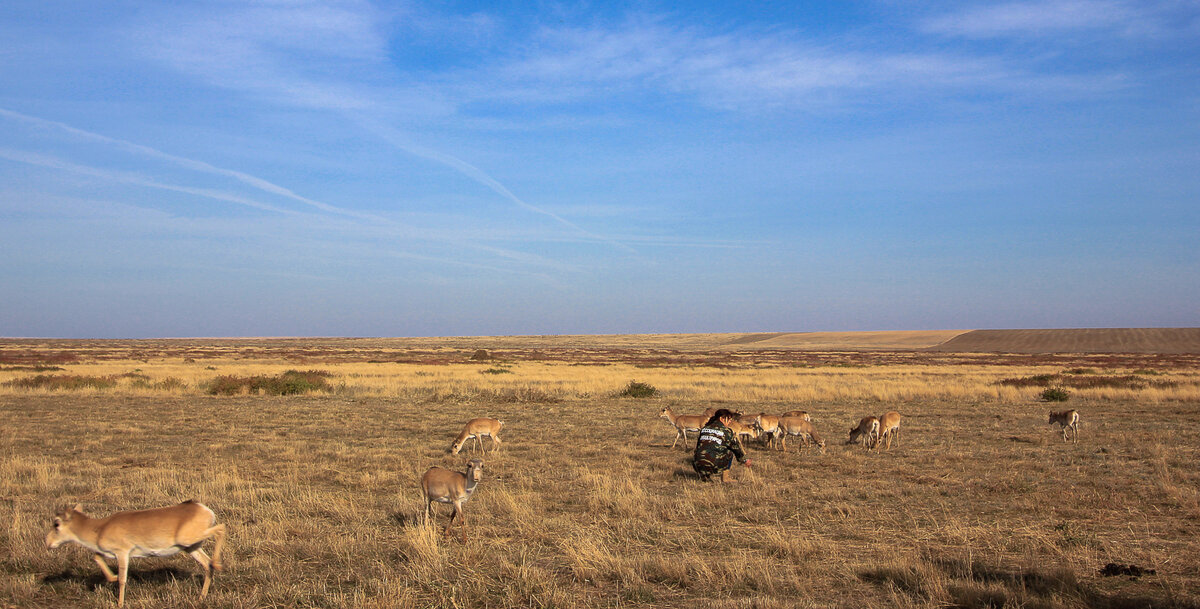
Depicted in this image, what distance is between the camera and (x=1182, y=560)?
7.49 meters

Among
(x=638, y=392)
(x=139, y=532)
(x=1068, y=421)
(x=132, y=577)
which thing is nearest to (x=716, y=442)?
(x=132, y=577)

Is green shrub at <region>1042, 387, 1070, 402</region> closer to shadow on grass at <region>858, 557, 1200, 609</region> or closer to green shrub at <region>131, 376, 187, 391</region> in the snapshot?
shadow on grass at <region>858, 557, 1200, 609</region>

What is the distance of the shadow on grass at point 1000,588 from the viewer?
618cm

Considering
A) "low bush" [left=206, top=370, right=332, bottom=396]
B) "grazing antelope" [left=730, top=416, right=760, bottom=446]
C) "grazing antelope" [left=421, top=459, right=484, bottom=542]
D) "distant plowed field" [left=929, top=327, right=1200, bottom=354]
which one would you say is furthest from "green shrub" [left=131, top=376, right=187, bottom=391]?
"distant plowed field" [left=929, top=327, right=1200, bottom=354]

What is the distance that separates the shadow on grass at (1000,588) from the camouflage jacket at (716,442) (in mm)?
4778

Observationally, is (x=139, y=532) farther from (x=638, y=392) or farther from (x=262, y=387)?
(x=262, y=387)

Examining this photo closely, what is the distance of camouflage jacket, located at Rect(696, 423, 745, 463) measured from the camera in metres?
11.9

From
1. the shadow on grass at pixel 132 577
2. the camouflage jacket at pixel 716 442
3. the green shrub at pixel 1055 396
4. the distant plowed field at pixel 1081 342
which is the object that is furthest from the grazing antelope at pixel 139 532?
the distant plowed field at pixel 1081 342

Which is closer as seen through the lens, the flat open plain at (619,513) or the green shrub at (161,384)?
the flat open plain at (619,513)

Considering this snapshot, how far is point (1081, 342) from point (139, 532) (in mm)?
147017

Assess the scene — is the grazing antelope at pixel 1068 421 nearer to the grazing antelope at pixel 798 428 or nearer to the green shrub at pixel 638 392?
the grazing antelope at pixel 798 428

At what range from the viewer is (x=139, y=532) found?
589 centimetres

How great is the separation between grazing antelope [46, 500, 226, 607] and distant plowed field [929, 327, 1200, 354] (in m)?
109

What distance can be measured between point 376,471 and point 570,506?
451 cm
